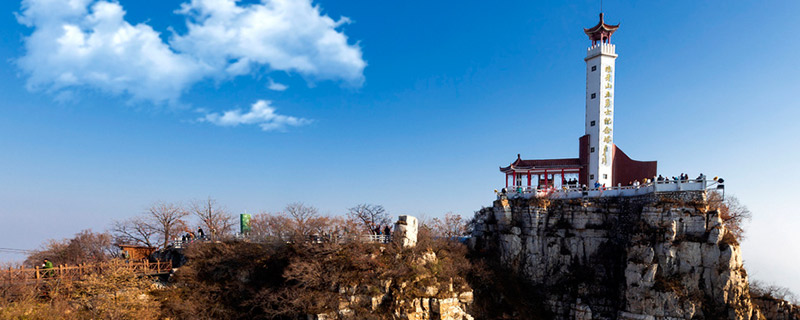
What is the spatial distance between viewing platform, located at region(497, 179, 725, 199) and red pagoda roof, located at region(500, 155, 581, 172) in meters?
3.00

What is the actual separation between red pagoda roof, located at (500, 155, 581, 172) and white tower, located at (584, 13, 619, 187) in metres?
1.47

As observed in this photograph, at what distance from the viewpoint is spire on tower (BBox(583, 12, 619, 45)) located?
35.0 meters

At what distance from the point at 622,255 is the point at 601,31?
1963 centimetres

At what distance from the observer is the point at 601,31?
35188mm

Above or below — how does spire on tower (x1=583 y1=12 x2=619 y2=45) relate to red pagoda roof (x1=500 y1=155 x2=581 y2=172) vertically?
above

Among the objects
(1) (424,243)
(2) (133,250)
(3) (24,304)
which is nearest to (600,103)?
(1) (424,243)

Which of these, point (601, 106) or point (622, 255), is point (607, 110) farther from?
point (622, 255)

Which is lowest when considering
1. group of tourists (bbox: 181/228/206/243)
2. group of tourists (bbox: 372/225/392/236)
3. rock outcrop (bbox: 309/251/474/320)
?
rock outcrop (bbox: 309/251/474/320)

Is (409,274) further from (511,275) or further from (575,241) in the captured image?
(575,241)

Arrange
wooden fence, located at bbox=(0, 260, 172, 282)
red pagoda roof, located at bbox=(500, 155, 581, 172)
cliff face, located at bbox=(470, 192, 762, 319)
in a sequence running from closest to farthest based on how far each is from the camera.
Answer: wooden fence, located at bbox=(0, 260, 172, 282) < cliff face, located at bbox=(470, 192, 762, 319) < red pagoda roof, located at bbox=(500, 155, 581, 172)

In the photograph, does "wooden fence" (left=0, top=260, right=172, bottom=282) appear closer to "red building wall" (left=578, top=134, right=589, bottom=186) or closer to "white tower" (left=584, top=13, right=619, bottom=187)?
"red building wall" (left=578, top=134, right=589, bottom=186)

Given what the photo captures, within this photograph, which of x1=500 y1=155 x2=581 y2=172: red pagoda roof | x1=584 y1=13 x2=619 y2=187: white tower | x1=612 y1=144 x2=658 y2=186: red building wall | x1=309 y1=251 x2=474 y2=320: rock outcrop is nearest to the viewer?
x1=309 y1=251 x2=474 y2=320: rock outcrop

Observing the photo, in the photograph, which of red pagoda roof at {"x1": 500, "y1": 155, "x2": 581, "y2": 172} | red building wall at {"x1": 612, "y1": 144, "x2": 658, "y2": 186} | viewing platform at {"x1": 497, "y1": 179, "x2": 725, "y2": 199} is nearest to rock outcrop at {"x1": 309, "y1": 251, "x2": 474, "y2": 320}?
viewing platform at {"x1": 497, "y1": 179, "x2": 725, "y2": 199}

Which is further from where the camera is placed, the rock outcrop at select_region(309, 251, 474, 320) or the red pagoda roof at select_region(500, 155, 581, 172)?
the red pagoda roof at select_region(500, 155, 581, 172)
